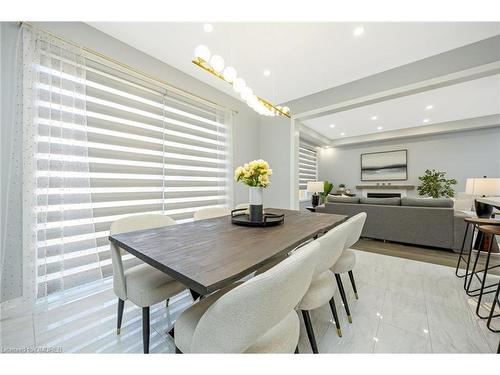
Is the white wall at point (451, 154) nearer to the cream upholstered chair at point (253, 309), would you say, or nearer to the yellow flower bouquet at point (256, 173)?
the yellow flower bouquet at point (256, 173)

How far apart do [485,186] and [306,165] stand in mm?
4624

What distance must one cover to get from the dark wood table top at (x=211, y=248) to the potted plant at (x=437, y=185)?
18.9 ft

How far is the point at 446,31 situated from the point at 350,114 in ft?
8.66

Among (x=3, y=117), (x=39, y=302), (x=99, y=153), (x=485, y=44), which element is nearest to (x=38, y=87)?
(x=3, y=117)

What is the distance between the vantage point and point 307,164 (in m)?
6.86

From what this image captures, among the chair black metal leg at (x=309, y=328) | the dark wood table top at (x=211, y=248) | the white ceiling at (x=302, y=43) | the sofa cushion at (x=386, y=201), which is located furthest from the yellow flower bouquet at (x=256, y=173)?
the sofa cushion at (x=386, y=201)

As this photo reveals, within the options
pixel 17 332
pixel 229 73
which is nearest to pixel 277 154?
pixel 229 73

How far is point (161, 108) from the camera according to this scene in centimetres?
251

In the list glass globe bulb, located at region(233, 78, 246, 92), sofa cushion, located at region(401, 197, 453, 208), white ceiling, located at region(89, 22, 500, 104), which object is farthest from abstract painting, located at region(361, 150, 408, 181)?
glass globe bulb, located at region(233, 78, 246, 92)

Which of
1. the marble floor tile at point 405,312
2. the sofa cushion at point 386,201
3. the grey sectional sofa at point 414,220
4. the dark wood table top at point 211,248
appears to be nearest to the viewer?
the dark wood table top at point 211,248

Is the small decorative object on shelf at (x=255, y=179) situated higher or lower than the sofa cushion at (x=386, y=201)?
higher

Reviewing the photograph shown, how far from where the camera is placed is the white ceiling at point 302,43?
6.36ft

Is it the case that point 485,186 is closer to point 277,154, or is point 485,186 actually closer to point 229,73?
point 277,154

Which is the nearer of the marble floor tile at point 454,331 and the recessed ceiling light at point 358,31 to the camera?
the marble floor tile at point 454,331
